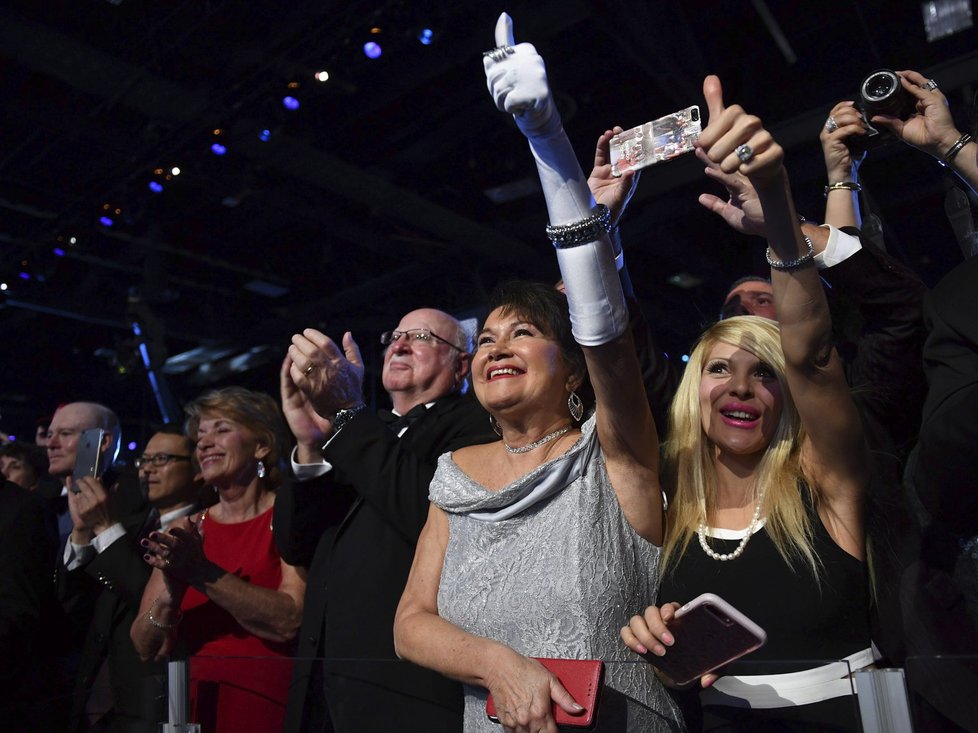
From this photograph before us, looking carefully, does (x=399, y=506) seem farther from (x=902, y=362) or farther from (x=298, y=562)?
(x=902, y=362)

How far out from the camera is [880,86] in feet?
5.31

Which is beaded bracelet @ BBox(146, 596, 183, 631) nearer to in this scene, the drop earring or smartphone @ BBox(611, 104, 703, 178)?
the drop earring

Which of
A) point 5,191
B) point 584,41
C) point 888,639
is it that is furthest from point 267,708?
point 5,191

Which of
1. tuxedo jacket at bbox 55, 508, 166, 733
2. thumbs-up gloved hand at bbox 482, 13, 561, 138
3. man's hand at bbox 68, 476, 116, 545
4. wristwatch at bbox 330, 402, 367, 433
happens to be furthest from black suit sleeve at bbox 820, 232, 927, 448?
man's hand at bbox 68, 476, 116, 545

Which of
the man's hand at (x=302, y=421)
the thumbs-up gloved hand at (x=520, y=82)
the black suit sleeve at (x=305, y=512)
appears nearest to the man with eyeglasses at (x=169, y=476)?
the black suit sleeve at (x=305, y=512)

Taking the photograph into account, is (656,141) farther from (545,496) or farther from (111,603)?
(111,603)

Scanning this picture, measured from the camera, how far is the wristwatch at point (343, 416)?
1.92m

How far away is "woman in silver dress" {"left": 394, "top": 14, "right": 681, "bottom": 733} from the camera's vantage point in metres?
1.31

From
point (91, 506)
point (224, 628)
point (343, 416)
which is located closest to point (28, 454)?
point (91, 506)

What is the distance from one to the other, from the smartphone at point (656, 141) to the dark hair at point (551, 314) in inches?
12.6

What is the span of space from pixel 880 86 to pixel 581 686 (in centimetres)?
116

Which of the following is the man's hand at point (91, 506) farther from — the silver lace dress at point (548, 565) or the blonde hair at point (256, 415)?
the silver lace dress at point (548, 565)

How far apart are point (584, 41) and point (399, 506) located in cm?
341

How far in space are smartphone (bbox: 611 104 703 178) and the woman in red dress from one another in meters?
1.18
